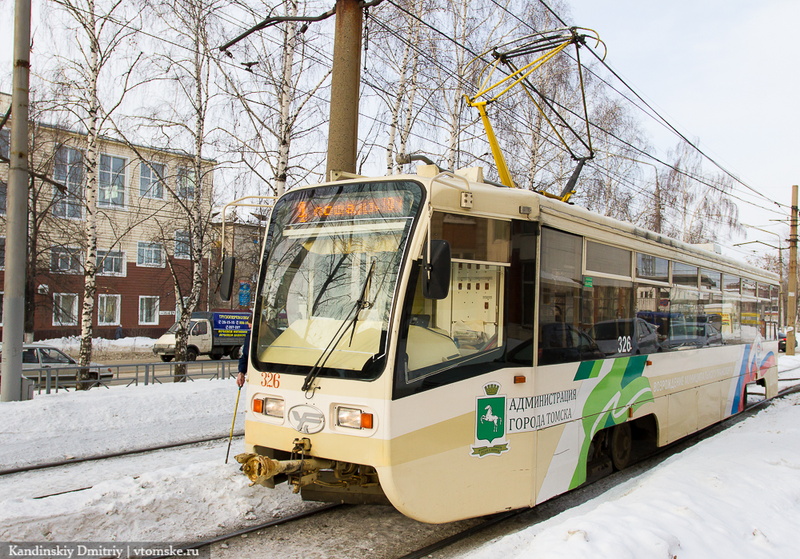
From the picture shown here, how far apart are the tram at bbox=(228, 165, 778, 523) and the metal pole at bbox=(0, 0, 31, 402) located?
682 centimetres

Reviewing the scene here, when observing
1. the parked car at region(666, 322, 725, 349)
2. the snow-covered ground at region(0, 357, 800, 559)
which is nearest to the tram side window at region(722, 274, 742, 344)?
the parked car at region(666, 322, 725, 349)

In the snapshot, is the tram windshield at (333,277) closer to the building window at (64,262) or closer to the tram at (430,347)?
the tram at (430,347)

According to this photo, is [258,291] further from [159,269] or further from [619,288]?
[159,269]

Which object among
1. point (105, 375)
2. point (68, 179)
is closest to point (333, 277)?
point (105, 375)

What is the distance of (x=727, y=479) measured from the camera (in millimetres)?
5633

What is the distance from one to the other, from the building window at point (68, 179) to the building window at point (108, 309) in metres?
5.71

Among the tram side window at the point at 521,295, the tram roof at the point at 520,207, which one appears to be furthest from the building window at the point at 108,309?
the tram side window at the point at 521,295

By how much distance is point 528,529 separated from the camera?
4793mm

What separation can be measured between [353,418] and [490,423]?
1.16 meters

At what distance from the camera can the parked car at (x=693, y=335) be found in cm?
784

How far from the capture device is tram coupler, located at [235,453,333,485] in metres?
4.44

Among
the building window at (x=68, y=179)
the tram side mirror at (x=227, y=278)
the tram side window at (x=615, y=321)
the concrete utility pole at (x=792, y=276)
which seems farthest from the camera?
the concrete utility pole at (x=792, y=276)

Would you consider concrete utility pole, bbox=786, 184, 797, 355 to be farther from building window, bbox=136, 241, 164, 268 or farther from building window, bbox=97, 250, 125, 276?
building window, bbox=97, 250, 125, 276

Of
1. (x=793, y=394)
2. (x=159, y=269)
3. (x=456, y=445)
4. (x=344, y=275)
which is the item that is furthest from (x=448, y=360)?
(x=159, y=269)
